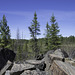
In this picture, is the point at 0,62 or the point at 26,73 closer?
the point at 26,73

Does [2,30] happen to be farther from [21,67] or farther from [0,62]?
[21,67]

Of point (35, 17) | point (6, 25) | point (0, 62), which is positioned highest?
point (35, 17)

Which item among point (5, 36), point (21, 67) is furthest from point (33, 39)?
point (21, 67)

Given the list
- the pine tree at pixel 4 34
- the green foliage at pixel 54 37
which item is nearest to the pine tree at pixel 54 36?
the green foliage at pixel 54 37

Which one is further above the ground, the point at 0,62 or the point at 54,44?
the point at 54,44

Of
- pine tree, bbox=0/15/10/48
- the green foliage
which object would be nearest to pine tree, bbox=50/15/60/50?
the green foliage

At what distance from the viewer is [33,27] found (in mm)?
29984

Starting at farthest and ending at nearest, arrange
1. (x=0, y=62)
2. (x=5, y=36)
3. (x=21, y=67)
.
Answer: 1. (x=5, y=36)
2. (x=0, y=62)
3. (x=21, y=67)

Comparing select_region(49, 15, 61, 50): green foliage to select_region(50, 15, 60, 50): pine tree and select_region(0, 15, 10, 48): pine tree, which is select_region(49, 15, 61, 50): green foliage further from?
select_region(0, 15, 10, 48): pine tree

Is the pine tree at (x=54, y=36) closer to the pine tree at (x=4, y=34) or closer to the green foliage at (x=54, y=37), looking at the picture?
the green foliage at (x=54, y=37)

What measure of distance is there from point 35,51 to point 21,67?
23910 millimetres

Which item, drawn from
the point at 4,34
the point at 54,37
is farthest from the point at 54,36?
the point at 4,34

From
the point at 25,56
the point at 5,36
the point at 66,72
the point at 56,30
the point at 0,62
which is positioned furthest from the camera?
the point at 25,56

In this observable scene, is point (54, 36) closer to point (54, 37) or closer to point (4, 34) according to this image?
point (54, 37)
